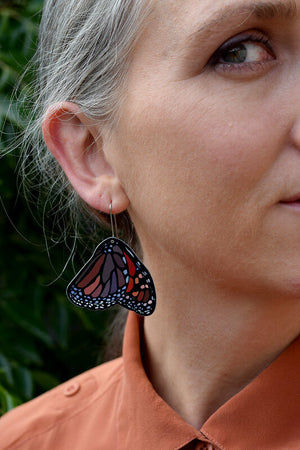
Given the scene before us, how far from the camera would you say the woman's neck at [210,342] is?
139cm

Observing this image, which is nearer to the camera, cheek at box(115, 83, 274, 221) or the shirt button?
cheek at box(115, 83, 274, 221)

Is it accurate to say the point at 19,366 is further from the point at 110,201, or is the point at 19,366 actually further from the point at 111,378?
the point at 110,201

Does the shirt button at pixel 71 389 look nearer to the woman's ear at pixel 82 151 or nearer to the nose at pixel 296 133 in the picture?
the woman's ear at pixel 82 151

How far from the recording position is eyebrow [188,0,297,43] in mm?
1211

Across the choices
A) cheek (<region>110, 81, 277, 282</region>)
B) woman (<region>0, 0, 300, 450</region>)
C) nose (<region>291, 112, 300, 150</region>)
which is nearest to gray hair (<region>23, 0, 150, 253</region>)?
woman (<region>0, 0, 300, 450</region>)

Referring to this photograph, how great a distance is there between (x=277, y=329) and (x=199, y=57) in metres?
0.56

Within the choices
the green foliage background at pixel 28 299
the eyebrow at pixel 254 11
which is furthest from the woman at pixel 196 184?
the green foliage background at pixel 28 299

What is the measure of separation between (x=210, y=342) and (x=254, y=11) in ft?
2.22

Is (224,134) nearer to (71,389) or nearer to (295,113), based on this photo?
(295,113)

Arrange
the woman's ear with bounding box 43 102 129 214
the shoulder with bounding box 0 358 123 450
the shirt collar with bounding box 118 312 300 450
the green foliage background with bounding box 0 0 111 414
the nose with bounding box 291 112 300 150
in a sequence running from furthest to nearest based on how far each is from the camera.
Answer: the green foliage background with bounding box 0 0 111 414 → the shoulder with bounding box 0 358 123 450 → the woman's ear with bounding box 43 102 129 214 → the shirt collar with bounding box 118 312 300 450 → the nose with bounding box 291 112 300 150

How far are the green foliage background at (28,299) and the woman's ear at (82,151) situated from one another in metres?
0.61

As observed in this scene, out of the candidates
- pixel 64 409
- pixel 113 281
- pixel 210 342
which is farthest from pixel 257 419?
pixel 64 409

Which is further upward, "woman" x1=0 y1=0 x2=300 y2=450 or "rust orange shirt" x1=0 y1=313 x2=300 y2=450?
"woman" x1=0 y1=0 x2=300 y2=450

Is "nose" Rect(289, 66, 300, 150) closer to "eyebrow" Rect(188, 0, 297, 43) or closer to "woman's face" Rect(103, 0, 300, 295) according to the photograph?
"woman's face" Rect(103, 0, 300, 295)
